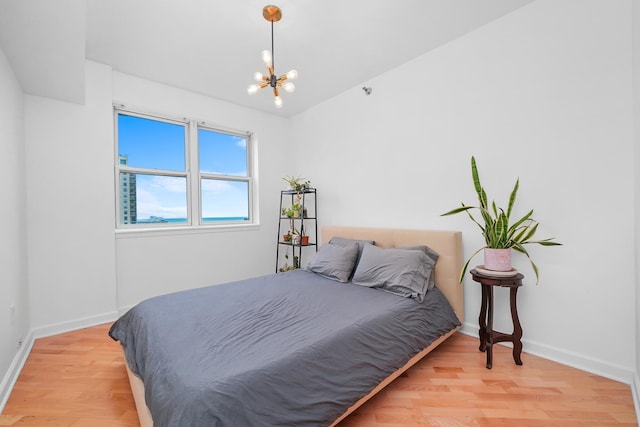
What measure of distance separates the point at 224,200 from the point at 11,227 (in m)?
2.17

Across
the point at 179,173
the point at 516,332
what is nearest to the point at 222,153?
the point at 179,173

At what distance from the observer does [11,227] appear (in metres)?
2.04

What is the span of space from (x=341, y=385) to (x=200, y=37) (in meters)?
2.87

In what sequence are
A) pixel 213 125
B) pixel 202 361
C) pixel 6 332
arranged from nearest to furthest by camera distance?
pixel 202 361, pixel 6 332, pixel 213 125

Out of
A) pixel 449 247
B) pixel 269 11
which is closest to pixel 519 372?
pixel 449 247

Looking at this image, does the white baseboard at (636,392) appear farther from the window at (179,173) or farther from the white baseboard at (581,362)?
the window at (179,173)

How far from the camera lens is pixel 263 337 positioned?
4.93 feet

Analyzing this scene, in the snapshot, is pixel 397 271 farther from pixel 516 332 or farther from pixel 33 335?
pixel 33 335

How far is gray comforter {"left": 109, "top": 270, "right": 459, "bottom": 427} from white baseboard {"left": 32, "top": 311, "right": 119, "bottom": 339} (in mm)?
1157

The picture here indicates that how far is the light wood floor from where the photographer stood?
151 cm

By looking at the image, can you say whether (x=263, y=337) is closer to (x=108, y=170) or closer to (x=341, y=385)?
(x=341, y=385)

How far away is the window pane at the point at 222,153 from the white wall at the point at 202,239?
0.23 metres

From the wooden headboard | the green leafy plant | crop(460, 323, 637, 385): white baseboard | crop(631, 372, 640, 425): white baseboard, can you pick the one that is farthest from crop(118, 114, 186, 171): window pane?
crop(631, 372, 640, 425): white baseboard

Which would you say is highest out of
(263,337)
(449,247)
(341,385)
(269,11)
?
(269,11)
